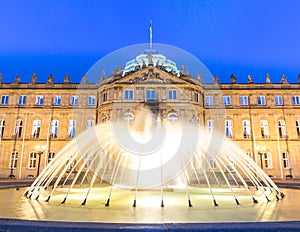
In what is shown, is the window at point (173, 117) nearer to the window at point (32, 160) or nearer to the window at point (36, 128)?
the window at point (36, 128)

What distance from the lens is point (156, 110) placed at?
3806 centimetres

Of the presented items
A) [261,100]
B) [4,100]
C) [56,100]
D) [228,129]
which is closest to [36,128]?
[56,100]

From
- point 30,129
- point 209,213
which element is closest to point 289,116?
point 209,213

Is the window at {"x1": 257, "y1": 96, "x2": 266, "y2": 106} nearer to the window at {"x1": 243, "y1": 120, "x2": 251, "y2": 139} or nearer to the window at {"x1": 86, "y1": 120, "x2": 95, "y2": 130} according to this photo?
the window at {"x1": 243, "y1": 120, "x2": 251, "y2": 139}

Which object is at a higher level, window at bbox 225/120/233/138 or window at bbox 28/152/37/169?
window at bbox 225/120/233/138

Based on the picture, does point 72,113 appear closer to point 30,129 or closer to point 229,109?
point 30,129

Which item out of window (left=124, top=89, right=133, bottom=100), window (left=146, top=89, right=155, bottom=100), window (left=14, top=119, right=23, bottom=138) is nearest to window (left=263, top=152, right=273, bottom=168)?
window (left=146, top=89, right=155, bottom=100)

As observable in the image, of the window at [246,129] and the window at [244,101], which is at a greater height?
the window at [244,101]

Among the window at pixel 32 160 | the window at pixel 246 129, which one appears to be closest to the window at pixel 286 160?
the window at pixel 246 129

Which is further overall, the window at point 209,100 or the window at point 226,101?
the window at point 209,100

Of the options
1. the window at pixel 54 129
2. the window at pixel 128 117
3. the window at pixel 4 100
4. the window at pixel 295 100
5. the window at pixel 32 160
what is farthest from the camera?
the window at pixel 4 100

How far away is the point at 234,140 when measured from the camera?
42406mm

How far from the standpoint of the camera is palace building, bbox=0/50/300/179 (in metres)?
39.7

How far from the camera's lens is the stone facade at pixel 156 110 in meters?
39.7
